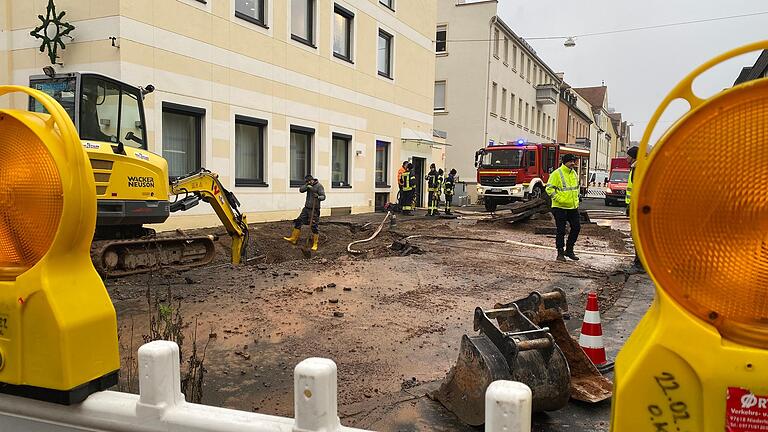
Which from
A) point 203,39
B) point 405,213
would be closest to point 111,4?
point 203,39

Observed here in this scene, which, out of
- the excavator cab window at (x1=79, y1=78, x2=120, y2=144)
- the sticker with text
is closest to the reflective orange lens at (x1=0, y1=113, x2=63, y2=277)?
the sticker with text

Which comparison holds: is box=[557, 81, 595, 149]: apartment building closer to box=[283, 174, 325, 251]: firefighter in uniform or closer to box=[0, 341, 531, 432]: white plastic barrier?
box=[283, 174, 325, 251]: firefighter in uniform

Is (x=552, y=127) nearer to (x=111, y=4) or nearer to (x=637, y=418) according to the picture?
(x=111, y=4)

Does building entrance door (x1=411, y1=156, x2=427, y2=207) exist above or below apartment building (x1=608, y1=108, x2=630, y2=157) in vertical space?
below

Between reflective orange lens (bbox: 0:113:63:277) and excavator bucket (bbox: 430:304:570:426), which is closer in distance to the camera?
reflective orange lens (bbox: 0:113:63:277)

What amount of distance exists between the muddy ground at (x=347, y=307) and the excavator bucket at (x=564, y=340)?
1015 mm

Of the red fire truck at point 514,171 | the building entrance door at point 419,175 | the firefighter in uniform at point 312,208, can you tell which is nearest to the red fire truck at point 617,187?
the red fire truck at point 514,171

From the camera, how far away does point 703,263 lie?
4.57 ft

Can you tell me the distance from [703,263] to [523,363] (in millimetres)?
1754

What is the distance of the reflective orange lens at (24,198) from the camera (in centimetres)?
193

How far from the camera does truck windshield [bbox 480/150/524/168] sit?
74.0ft

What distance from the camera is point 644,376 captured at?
4.51 feet

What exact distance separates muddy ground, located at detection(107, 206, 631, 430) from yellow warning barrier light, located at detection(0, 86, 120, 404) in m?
1.77

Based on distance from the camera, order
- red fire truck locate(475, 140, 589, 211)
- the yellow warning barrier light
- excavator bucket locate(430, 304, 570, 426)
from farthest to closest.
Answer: red fire truck locate(475, 140, 589, 211) → excavator bucket locate(430, 304, 570, 426) → the yellow warning barrier light
